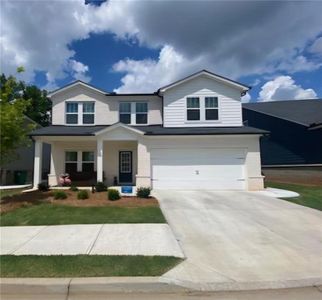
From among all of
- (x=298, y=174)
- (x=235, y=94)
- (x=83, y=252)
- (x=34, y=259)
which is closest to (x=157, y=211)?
(x=83, y=252)

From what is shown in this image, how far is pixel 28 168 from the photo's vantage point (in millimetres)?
26922

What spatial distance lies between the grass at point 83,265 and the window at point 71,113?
15.2 m

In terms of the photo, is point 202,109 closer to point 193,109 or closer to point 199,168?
point 193,109

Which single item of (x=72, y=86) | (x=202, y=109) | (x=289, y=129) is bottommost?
(x=289, y=129)

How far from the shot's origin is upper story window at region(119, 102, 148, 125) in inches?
835

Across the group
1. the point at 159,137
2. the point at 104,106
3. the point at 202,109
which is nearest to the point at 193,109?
the point at 202,109

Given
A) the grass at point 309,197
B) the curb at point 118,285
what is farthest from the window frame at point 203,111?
the curb at point 118,285

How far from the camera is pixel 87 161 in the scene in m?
21.5

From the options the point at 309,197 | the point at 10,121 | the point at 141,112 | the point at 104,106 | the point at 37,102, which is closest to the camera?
the point at 10,121

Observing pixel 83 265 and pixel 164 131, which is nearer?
pixel 83 265

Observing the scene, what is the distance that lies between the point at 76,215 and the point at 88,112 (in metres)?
11.5

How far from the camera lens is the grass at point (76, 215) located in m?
10.4

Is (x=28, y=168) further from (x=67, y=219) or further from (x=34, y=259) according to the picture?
(x=34, y=259)

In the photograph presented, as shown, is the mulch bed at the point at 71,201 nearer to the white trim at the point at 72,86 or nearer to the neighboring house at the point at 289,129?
the white trim at the point at 72,86
